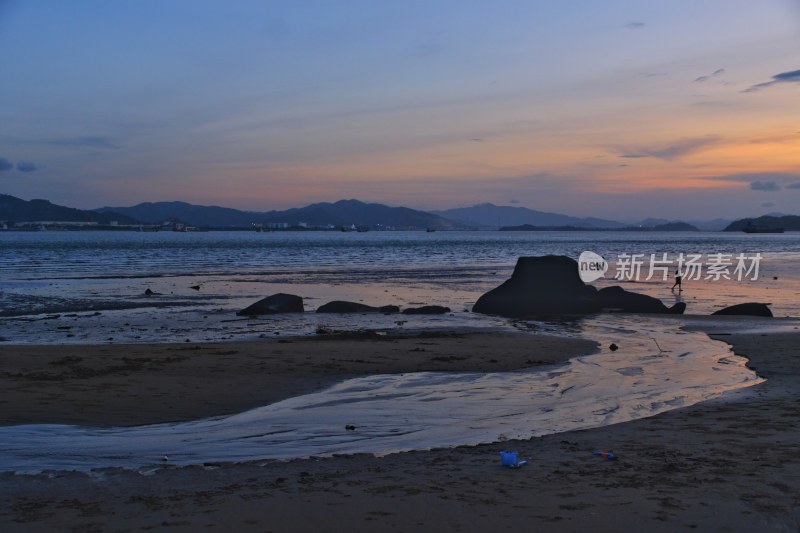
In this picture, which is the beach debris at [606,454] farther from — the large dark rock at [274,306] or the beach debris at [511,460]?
the large dark rock at [274,306]

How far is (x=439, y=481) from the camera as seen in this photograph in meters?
7.11

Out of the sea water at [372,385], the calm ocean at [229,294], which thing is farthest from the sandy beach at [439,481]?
the calm ocean at [229,294]

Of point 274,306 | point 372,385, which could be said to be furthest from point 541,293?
point 372,385

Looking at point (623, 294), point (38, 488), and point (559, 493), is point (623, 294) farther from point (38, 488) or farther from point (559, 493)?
point (38, 488)

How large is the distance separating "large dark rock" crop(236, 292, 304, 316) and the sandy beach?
12.0 metres

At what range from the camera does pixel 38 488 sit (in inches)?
275

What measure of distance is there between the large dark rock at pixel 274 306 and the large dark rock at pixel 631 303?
10.5 meters

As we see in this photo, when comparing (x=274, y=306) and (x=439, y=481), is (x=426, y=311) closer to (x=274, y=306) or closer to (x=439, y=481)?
(x=274, y=306)

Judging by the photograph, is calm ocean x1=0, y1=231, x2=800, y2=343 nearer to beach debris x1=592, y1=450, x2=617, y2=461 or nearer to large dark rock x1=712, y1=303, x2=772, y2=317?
large dark rock x1=712, y1=303, x2=772, y2=317

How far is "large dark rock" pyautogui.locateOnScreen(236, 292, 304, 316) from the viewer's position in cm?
2442

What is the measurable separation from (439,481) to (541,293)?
19958mm

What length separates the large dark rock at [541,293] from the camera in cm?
2595

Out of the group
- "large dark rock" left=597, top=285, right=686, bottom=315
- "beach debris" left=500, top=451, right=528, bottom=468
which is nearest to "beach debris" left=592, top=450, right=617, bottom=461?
"beach debris" left=500, top=451, right=528, bottom=468

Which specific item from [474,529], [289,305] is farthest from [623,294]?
[474,529]
